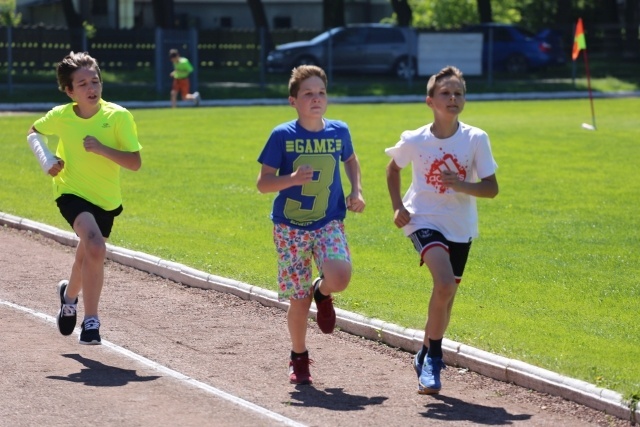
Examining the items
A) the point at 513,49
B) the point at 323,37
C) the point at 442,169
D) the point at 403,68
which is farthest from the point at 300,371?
the point at 513,49

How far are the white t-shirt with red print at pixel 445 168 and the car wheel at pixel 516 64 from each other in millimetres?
41618

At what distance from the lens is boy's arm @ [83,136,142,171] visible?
8.18 metres

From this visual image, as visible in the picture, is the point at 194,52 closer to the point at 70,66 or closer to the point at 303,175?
the point at 70,66

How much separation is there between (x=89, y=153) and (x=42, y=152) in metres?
0.32

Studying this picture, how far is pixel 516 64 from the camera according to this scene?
159 feet

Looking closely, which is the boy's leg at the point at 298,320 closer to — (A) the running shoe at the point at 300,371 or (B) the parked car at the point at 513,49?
(A) the running shoe at the point at 300,371

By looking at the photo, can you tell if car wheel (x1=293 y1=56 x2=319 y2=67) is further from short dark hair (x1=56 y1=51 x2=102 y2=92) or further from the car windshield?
short dark hair (x1=56 y1=51 x2=102 y2=92)

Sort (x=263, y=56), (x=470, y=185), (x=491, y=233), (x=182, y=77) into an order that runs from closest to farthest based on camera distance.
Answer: (x=470, y=185) → (x=491, y=233) → (x=182, y=77) → (x=263, y=56)

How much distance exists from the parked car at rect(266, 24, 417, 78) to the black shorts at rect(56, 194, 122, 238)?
3612 cm

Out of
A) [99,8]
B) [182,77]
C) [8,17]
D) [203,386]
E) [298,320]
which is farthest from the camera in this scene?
[99,8]

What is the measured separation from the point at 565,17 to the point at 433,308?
1937 inches

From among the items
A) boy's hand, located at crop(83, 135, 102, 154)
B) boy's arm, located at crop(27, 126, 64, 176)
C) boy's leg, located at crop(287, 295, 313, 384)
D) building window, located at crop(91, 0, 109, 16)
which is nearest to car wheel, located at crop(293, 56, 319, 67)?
building window, located at crop(91, 0, 109, 16)

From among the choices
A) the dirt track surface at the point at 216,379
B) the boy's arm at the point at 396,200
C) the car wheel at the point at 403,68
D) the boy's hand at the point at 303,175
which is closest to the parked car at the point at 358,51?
the car wheel at the point at 403,68

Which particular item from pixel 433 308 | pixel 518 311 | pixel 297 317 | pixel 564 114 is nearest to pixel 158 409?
pixel 297 317
